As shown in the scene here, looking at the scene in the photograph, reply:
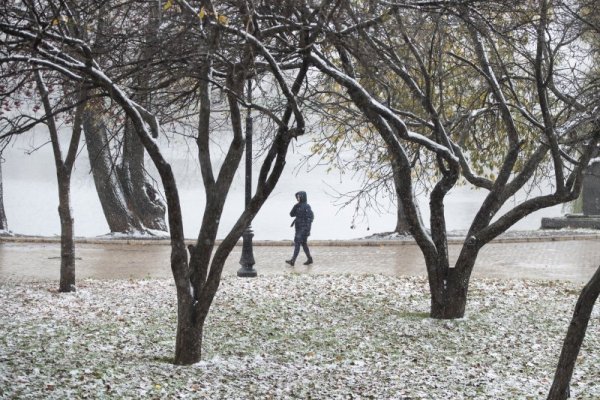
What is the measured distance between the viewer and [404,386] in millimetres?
9391

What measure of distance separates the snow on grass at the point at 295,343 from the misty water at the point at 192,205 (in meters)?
18.7

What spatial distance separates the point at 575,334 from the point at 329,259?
14.7m

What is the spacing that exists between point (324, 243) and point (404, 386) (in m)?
15.6

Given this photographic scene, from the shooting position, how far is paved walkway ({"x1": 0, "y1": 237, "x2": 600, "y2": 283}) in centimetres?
1864

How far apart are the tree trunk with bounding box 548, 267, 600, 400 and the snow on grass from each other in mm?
2051

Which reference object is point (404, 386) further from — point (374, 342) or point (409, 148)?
point (409, 148)

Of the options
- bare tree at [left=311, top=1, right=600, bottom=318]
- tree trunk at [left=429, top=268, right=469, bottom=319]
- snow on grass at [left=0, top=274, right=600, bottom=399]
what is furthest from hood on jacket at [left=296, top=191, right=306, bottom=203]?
tree trunk at [left=429, top=268, right=469, bottom=319]

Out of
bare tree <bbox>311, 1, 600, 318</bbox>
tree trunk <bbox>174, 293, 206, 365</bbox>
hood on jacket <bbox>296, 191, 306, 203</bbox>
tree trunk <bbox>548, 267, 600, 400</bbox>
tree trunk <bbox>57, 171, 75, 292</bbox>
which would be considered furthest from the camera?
hood on jacket <bbox>296, 191, 306, 203</bbox>

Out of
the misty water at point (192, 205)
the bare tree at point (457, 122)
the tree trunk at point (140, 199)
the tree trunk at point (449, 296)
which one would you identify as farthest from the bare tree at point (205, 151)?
the misty water at point (192, 205)

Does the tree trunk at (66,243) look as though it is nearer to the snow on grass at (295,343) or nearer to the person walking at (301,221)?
the snow on grass at (295,343)

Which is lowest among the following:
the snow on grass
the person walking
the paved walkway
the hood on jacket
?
the snow on grass

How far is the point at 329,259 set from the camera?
2148 centimetres

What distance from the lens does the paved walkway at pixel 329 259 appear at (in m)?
18.6

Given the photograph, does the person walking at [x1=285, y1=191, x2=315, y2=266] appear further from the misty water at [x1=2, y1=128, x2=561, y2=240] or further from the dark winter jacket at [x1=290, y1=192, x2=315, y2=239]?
the misty water at [x1=2, y1=128, x2=561, y2=240]
